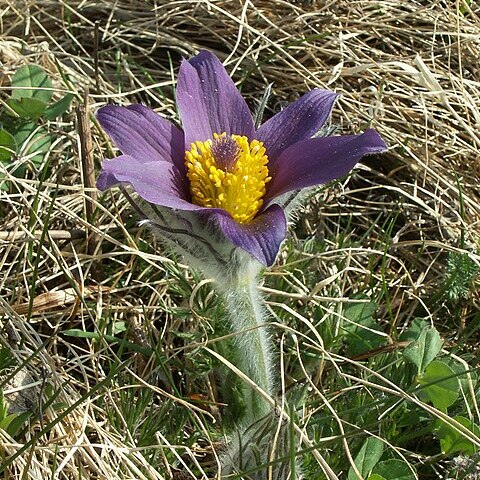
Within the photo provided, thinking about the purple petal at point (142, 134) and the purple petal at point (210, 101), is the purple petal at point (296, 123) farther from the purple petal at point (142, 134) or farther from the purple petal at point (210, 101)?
the purple petal at point (142, 134)

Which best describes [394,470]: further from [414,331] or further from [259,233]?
[259,233]

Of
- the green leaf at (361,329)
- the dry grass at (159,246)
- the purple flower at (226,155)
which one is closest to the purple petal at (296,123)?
the purple flower at (226,155)

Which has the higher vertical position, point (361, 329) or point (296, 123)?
point (296, 123)

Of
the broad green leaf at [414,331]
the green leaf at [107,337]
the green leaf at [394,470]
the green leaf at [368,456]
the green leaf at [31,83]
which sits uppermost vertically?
the green leaf at [31,83]

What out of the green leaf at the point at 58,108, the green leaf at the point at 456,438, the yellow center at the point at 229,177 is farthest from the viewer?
the green leaf at the point at 58,108

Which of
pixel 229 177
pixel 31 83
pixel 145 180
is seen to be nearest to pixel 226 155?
pixel 229 177
